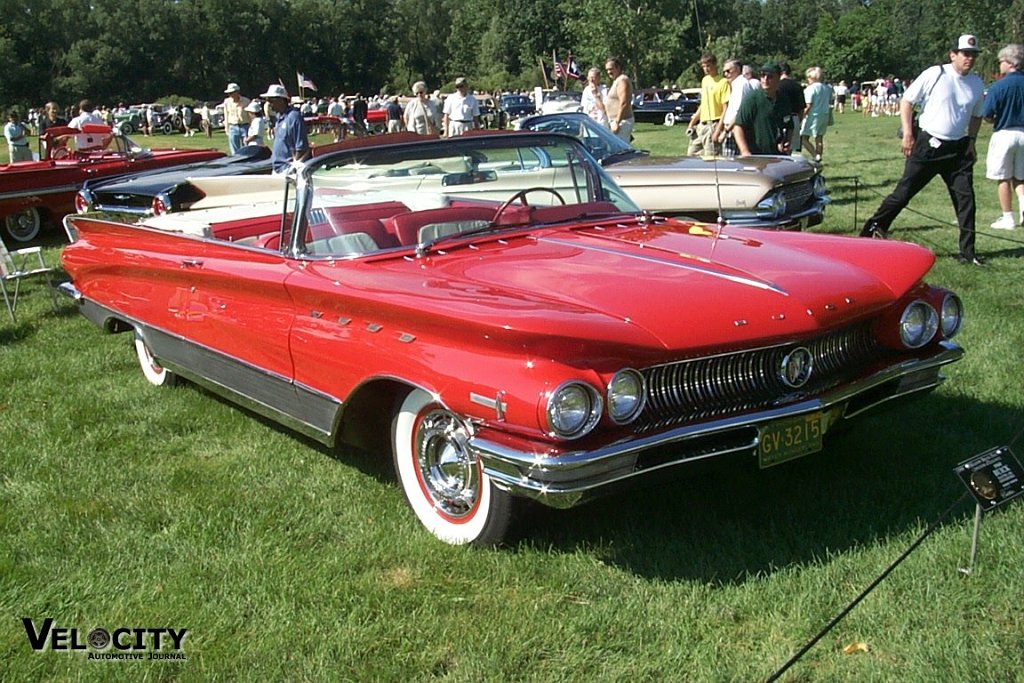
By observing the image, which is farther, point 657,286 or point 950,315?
point 950,315

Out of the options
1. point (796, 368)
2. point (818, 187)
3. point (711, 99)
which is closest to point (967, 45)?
point (818, 187)

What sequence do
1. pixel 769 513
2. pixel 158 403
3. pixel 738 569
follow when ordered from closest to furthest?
pixel 738 569 → pixel 769 513 → pixel 158 403

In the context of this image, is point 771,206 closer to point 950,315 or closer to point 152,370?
point 950,315

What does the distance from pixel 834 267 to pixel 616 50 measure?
4643 centimetres

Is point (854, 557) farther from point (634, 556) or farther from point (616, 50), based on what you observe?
point (616, 50)

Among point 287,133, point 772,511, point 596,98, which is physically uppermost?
point 596,98

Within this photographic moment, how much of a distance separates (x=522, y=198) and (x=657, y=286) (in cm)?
126

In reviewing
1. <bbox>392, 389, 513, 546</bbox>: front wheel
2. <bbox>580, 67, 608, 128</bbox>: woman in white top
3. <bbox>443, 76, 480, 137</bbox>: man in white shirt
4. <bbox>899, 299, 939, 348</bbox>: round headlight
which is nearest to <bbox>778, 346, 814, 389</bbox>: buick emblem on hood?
<bbox>899, 299, 939, 348</bbox>: round headlight

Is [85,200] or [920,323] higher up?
[85,200]

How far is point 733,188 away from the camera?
838cm

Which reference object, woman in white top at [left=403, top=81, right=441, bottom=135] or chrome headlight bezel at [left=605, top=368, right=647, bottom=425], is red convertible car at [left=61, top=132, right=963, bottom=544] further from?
woman in white top at [left=403, top=81, right=441, bottom=135]

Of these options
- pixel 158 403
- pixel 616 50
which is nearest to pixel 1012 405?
pixel 158 403

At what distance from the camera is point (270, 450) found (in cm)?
479

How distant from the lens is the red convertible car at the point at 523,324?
312cm
